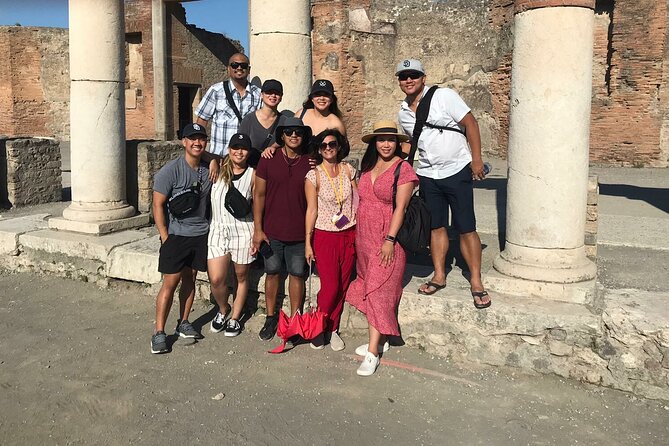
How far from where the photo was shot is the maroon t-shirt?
417cm

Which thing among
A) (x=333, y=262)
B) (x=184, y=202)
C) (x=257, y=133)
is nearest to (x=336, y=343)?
(x=333, y=262)

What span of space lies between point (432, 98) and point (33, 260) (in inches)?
175

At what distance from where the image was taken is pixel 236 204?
13.9ft

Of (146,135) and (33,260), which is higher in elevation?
(146,135)

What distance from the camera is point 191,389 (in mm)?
3719

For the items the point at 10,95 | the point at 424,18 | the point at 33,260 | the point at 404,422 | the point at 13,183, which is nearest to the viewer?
the point at 404,422

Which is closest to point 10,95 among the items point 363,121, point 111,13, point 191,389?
point 363,121

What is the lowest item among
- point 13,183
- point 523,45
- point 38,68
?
point 13,183

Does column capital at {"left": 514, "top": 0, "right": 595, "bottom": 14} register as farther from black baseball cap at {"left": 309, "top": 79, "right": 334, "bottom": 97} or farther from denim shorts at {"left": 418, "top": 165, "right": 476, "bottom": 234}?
black baseball cap at {"left": 309, "top": 79, "right": 334, "bottom": 97}

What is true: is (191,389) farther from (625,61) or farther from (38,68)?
(38,68)

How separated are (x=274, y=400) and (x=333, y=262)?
101 centimetres

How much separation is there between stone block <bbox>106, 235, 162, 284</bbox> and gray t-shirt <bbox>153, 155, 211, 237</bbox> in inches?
47.3

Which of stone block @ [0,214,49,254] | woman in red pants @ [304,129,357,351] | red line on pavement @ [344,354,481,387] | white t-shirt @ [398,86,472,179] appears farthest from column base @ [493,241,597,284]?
stone block @ [0,214,49,254]

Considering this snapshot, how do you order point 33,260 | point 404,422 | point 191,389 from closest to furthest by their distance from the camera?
1. point 404,422
2. point 191,389
3. point 33,260
